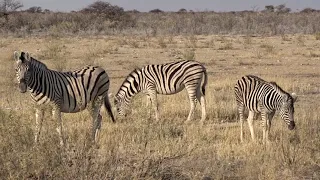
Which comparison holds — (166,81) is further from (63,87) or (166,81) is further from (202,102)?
(63,87)

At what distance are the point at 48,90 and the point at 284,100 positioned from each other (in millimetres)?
3709

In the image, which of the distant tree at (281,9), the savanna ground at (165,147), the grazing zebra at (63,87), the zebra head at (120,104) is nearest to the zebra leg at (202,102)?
the savanna ground at (165,147)

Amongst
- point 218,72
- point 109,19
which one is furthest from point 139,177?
point 109,19

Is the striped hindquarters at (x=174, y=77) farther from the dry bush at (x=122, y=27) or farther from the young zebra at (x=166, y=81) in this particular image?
the dry bush at (x=122, y=27)

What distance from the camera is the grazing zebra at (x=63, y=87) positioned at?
888 centimetres

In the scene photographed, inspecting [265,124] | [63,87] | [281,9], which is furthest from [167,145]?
[281,9]

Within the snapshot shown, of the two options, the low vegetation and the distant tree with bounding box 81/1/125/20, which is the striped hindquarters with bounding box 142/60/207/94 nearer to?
the low vegetation

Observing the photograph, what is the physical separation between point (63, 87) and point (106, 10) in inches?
2278

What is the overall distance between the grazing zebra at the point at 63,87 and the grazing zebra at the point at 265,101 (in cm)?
244

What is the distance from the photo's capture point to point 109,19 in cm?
6366

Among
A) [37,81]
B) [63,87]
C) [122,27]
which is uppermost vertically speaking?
[37,81]

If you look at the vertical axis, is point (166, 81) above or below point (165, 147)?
above

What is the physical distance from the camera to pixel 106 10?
6656 centimetres

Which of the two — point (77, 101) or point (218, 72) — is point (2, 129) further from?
point (218, 72)
